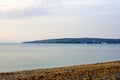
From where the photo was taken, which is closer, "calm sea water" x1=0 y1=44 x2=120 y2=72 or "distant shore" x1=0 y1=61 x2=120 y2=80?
"distant shore" x1=0 y1=61 x2=120 y2=80

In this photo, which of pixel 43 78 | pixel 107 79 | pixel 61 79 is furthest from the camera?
pixel 43 78

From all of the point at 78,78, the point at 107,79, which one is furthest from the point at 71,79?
the point at 107,79

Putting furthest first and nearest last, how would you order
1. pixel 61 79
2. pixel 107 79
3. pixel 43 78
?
pixel 43 78 < pixel 61 79 < pixel 107 79

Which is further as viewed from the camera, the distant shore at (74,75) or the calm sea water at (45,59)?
the calm sea water at (45,59)

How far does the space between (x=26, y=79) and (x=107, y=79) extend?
526 centimetres

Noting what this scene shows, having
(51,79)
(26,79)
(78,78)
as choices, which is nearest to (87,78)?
(78,78)

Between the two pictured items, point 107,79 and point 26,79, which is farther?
point 26,79

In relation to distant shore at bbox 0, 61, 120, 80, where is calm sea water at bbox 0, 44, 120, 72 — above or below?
below

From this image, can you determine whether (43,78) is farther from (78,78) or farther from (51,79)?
(78,78)

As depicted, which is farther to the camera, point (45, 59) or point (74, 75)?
point (45, 59)

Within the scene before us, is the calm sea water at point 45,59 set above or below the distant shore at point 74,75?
below

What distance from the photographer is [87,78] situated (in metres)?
19.7

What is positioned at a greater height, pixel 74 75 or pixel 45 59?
pixel 74 75

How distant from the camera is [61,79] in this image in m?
20.0
